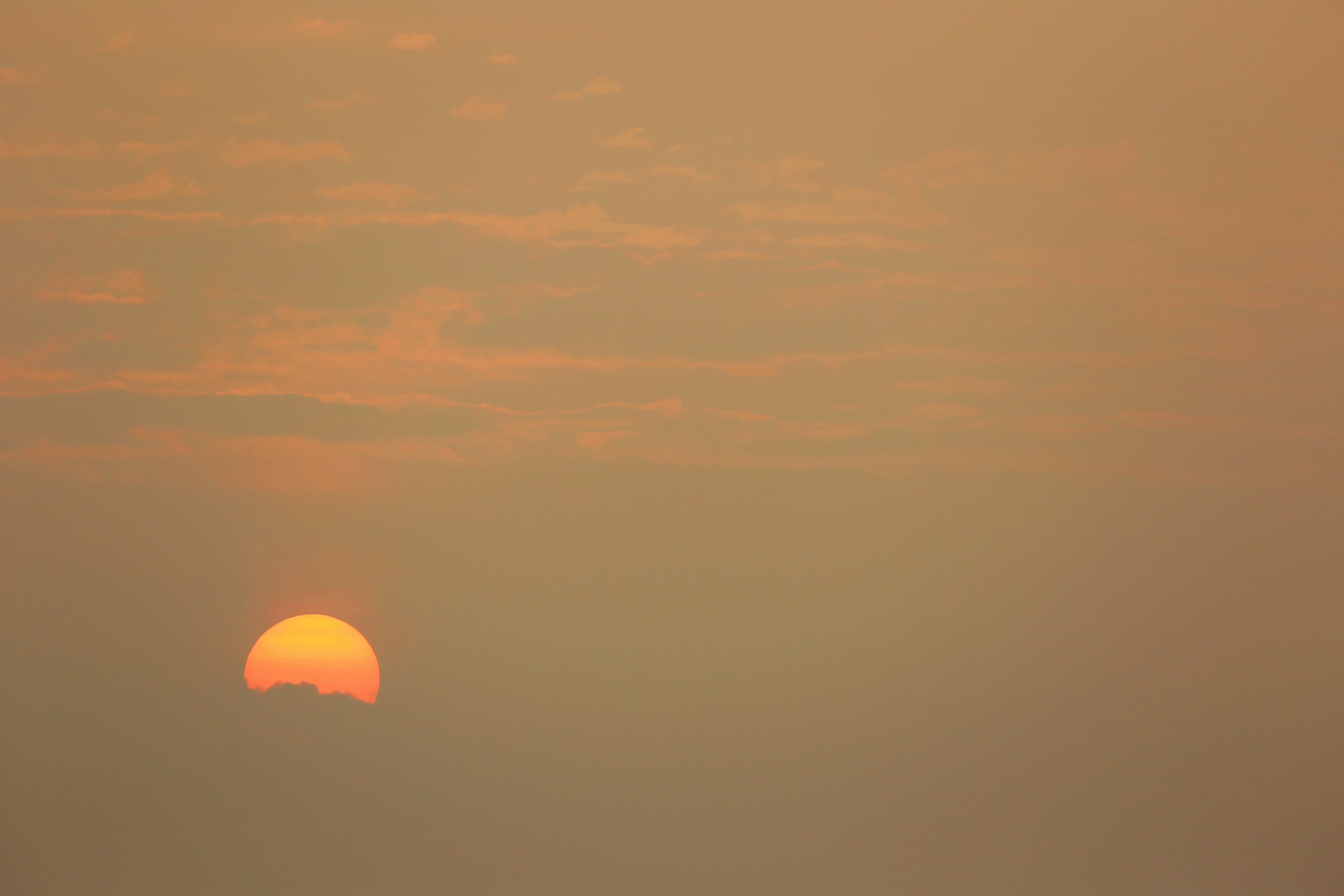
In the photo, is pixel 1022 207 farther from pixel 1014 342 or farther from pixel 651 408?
pixel 651 408

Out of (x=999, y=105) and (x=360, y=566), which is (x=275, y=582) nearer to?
(x=360, y=566)

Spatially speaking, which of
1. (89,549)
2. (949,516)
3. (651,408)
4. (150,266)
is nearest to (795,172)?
(651,408)

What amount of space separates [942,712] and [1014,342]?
0.84 m

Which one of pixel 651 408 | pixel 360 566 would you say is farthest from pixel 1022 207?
pixel 360 566

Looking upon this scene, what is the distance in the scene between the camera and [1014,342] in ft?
7.09

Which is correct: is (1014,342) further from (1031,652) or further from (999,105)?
(1031,652)

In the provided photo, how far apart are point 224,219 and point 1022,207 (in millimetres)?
1775

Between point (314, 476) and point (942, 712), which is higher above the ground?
point (314, 476)

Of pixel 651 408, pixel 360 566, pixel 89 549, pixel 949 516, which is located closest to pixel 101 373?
pixel 89 549

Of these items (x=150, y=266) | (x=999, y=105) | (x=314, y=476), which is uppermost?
(x=999, y=105)

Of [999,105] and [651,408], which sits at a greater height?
[999,105]

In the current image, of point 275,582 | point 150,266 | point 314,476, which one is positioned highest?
point 150,266

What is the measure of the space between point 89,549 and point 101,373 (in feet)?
1.28

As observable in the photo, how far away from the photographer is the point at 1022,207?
216 cm
